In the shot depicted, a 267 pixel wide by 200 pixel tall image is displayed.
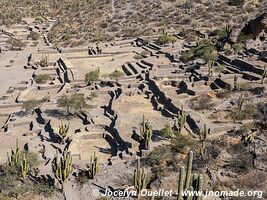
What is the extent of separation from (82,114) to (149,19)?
1048 inches

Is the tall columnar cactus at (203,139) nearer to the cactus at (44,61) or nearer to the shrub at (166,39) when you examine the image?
the cactus at (44,61)

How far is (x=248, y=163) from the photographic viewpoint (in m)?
17.4

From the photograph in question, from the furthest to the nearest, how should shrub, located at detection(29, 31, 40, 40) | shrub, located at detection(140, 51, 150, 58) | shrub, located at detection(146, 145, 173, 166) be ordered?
shrub, located at detection(29, 31, 40, 40) < shrub, located at detection(140, 51, 150, 58) < shrub, located at detection(146, 145, 173, 166)

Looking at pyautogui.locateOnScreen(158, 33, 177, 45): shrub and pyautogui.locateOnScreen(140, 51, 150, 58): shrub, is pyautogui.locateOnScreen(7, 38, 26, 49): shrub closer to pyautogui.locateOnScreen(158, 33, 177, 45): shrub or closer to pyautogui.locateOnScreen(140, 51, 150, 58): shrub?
pyautogui.locateOnScreen(140, 51, 150, 58): shrub

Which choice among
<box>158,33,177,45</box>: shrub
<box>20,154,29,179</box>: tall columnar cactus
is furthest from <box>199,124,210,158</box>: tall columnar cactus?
<box>158,33,177,45</box>: shrub

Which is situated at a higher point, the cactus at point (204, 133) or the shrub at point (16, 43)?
the cactus at point (204, 133)

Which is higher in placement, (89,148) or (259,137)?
(259,137)

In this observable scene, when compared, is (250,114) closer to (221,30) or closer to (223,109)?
(223,109)

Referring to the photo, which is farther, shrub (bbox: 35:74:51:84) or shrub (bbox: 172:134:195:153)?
shrub (bbox: 35:74:51:84)

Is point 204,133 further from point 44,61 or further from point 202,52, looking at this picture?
point 44,61

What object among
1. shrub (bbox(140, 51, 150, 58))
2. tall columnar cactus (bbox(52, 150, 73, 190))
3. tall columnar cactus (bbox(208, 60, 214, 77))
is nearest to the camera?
tall columnar cactus (bbox(52, 150, 73, 190))

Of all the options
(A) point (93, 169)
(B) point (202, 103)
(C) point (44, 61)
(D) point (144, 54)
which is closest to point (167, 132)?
(A) point (93, 169)

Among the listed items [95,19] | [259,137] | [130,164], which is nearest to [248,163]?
[259,137]

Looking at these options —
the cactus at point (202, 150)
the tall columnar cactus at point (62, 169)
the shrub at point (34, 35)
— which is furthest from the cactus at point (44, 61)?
the cactus at point (202, 150)
